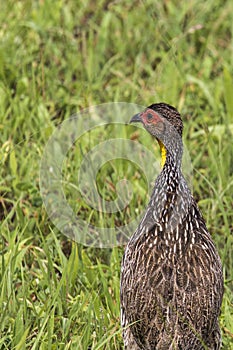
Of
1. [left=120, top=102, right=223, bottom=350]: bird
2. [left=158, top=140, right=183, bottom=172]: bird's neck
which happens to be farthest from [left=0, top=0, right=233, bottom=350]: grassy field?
[left=158, top=140, right=183, bottom=172]: bird's neck

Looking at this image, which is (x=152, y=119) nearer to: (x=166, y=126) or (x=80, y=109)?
(x=166, y=126)

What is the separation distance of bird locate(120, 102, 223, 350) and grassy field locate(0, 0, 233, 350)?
17 centimetres

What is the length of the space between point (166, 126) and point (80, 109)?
2.38 metres

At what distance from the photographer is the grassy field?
15.9 ft

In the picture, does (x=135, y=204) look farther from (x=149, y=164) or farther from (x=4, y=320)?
(x=4, y=320)

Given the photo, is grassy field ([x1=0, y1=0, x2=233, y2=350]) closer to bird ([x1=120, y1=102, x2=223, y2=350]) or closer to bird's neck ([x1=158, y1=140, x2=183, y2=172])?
bird ([x1=120, y1=102, x2=223, y2=350])

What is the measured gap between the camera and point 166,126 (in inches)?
176

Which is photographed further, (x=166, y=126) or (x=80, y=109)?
(x=80, y=109)

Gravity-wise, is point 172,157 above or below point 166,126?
below

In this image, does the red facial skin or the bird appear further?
the red facial skin

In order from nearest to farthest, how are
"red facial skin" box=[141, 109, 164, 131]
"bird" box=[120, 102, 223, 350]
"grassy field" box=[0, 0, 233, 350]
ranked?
"bird" box=[120, 102, 223, 350] → "red facial skin" box=[141, 109, 164, 131] → "grassy field" box=[0, 0, 233, 350]

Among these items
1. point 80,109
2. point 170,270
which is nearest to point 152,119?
point 170,270

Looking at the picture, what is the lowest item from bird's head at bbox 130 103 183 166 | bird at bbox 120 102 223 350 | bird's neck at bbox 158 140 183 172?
bird at bbox 120 102 223 350

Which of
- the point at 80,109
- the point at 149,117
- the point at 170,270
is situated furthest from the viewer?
the point at 80,109
